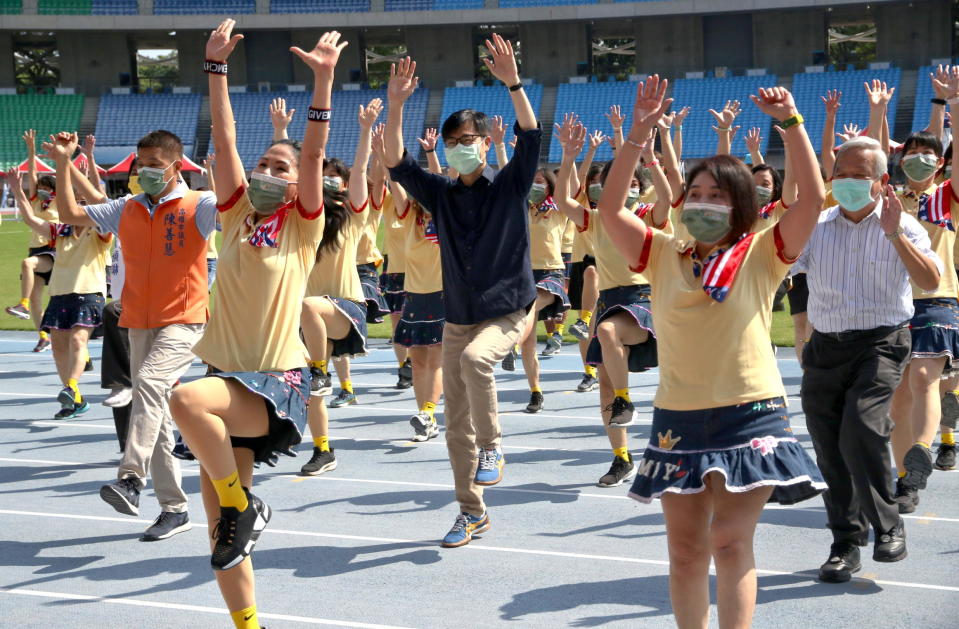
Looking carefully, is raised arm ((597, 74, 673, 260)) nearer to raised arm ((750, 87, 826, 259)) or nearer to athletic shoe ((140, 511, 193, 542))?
raised arm ((750, 87, 826, 259))

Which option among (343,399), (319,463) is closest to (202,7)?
(343,399)

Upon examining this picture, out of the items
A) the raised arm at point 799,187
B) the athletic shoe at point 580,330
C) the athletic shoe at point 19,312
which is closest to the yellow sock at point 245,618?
the raised arm at point 799,187

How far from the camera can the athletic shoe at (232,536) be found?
4141 mm

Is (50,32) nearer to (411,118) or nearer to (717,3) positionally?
(411,118)

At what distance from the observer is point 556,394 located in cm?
1064

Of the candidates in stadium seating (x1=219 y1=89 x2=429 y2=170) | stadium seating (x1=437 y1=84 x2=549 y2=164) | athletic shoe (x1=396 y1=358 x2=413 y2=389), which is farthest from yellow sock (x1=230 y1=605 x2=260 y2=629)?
stadium seating (x1=219 y1=89 x2=429 y2=170)

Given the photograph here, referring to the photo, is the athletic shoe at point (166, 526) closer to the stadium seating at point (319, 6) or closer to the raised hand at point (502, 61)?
the raised hand at point (502, 61)

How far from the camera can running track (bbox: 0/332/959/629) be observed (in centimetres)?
477

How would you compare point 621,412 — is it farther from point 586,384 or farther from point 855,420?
point 586,384

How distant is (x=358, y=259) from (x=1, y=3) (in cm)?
4238

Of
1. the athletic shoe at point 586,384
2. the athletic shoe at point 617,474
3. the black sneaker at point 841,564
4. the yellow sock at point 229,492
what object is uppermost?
the yellow sock at point 229,492

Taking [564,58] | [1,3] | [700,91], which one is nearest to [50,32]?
[1,3]

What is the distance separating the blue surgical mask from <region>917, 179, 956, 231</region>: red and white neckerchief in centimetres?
170

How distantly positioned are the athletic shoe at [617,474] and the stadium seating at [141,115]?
1640 inches
